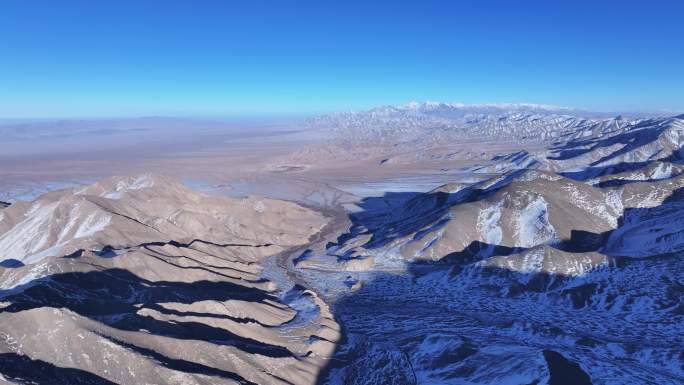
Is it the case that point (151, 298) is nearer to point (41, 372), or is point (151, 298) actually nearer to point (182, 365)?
point (182, 365)

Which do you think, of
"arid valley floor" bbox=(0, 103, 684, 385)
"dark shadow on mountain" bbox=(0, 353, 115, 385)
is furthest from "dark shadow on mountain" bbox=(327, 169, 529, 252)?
"dark shadow on mountain" bbox=(0, 353, 115, 385)

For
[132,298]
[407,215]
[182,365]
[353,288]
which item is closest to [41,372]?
[182,365]

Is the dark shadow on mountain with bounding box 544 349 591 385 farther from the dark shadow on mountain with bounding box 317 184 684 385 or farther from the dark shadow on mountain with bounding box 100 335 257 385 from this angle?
the dark shadow on mountain with bounding box 100 335 257 385

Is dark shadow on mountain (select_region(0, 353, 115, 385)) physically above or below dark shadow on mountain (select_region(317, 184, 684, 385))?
above

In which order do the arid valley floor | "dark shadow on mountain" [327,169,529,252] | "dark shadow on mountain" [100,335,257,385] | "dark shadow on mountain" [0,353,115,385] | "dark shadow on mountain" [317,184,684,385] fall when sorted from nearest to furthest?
"dark shadow on mountain" [0,353,115,385] < "dark shadow on mountain" [100,335,257,385] < the arid valley floor < "dark shadow on mountain" [317,184,684,385] < "dark shadow on mountain" [327,169,529,252]

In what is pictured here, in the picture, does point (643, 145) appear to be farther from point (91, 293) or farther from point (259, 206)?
point (91, 293)

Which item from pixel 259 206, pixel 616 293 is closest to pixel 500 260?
pixel 616 293

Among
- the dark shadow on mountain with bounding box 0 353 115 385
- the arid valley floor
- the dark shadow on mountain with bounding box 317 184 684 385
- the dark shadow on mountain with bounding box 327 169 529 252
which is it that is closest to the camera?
the dark shadow on mountain with bounding box 0 353 115 385

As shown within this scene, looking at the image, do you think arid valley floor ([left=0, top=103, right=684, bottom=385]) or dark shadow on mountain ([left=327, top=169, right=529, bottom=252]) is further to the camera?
dark shadow on mountain ([left=327, top=169, right=529, bottom=252])
